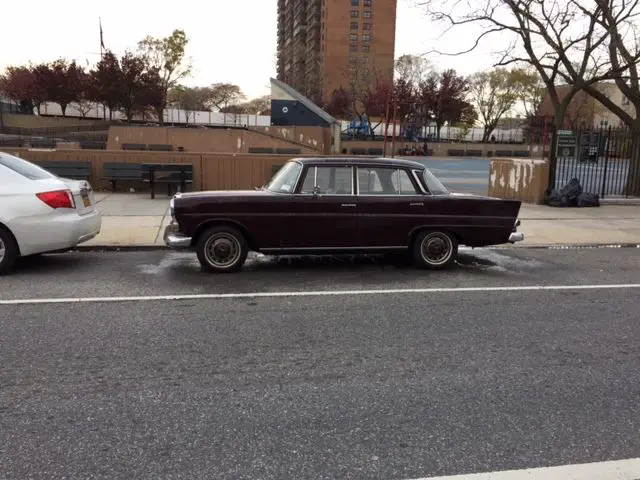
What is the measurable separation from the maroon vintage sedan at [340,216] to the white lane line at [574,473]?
4942 mm

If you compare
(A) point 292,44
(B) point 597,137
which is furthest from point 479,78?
(A) point 292,44

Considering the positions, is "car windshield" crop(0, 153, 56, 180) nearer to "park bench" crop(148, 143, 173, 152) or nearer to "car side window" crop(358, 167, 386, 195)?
Answer: "car side window" crop(358, 167, 386, 195)

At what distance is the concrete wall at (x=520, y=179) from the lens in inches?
622

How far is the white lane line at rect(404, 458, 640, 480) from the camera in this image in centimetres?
288

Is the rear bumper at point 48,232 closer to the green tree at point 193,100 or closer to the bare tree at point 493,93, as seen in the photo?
the bare tree at point 493,93

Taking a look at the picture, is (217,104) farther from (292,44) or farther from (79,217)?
(79,217)

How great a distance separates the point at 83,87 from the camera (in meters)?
58.2

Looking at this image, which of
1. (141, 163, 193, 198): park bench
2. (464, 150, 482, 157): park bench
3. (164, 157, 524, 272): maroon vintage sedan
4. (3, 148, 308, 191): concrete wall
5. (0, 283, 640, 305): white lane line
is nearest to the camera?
(0, 283, 640, 305): white lane line

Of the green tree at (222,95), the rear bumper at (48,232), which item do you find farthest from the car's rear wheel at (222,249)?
the green tree at (222,95)

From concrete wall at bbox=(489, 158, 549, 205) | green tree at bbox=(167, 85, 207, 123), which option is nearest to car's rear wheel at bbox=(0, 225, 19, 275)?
concrete wall at bbox=(489, 158, 549, 205)

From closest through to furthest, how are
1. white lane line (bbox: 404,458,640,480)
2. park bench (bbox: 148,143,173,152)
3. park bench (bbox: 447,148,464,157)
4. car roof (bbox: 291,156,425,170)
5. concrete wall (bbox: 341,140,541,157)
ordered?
white lane line (bbox: 404,458,640,480) → car roof (bbox: 291,156,425,170) → park bench (bbox: 148,143,173,152) → concrete wall (bbox: 341,140,541,157) → park bench (bbox: 447,148,464,157)

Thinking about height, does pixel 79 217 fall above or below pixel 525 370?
above

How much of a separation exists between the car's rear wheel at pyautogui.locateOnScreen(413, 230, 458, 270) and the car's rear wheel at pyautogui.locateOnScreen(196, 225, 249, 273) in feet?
7.86

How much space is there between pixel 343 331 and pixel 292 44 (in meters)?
153
